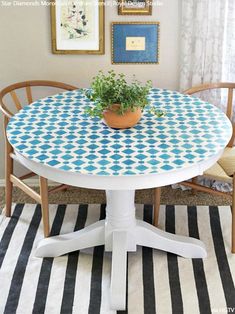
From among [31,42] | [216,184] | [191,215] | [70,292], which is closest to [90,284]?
[70,292]

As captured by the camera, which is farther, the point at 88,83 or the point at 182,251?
the point at 88,83

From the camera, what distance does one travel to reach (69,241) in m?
2.81

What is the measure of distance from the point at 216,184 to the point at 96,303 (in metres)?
1.32

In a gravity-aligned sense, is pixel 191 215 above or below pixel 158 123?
below

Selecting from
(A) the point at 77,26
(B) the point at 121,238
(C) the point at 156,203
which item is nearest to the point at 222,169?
(C) the point at 156,203

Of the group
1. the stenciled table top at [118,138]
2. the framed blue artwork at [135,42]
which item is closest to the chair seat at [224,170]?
the stenciled table top at [118,138]

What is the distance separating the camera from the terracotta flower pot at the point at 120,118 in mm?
2477

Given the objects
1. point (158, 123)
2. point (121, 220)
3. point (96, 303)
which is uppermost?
Answer: point (158, 123)

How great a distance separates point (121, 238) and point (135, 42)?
1.20 metres

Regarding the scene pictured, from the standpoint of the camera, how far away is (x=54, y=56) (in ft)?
10.8

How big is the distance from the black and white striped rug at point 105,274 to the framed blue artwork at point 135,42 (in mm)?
951

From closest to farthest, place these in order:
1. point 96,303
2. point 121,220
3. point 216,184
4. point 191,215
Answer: point 96,303 < point 121,220 < point 191,215 < point 216,184

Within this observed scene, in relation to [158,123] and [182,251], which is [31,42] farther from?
[182,251]

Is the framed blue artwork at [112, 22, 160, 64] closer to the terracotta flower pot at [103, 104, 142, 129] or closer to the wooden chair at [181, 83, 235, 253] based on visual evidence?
the wooden chair at [181, 83, 235, 253]
